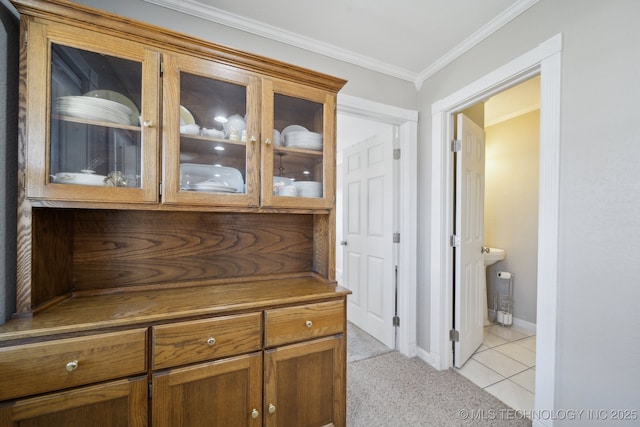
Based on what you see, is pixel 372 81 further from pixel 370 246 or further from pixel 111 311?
pixel 111 311

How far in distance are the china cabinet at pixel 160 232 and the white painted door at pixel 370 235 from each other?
1054 mm

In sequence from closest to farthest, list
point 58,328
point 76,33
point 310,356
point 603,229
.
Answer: point 58,328, point 76,33, point 603,229, point 310,356

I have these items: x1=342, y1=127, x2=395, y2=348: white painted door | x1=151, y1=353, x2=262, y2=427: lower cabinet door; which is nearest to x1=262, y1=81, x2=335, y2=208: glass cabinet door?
x1=151, y1=353, x2=262, y2=427: lower cabinet door

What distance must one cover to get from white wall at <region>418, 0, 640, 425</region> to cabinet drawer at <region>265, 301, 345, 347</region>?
3.83ft

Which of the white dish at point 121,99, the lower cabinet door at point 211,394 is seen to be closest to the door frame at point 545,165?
the lower cabinet door at point 211,394

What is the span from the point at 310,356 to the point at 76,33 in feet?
5.74

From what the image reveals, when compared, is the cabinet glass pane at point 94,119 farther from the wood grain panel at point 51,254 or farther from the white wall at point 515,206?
the white wall at point 515,206

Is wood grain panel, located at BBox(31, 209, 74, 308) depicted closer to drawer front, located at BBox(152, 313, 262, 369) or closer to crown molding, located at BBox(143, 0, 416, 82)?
drawer front, located at BBox(152, 313, 262, 369)

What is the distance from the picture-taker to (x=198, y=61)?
3.86ft

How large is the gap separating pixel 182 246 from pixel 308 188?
79 centimetres

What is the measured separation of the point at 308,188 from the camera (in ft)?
4.66

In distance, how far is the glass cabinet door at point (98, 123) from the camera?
0.98 meters

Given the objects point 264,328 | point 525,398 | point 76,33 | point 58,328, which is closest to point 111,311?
point 58,328

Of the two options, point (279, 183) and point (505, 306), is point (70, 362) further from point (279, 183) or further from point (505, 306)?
point (505, 306)
